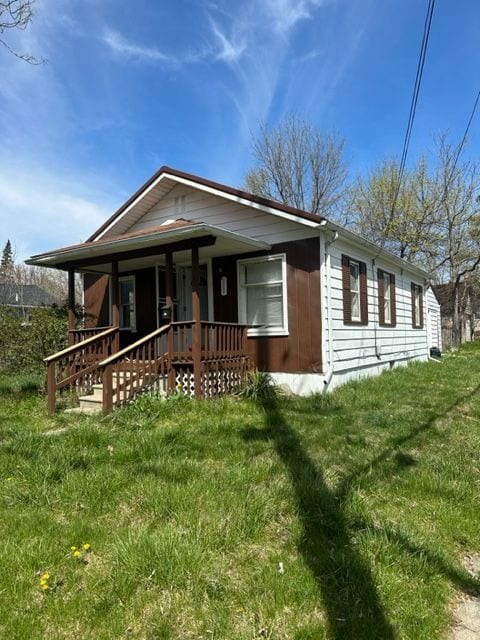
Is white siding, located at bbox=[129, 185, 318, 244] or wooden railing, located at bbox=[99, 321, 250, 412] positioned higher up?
white siding, located at bbox=[129, 185, 318, 244]

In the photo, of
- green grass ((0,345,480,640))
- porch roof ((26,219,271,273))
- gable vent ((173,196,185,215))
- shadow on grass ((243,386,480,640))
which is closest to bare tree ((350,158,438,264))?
gable vent ((173,196,185,215))

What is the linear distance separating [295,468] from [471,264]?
27398 mm

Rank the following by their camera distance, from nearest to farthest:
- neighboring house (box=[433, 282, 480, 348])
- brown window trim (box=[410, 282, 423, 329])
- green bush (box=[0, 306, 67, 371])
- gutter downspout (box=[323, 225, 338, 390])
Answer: gutter downspout (box=[323, 225, 338, 390]) < green bush (box=[0, 306, 67, 371]) < brown window trim (box=[410, 282, 423, 329]) < neighboring house (box=[433, 282, 480, 348])

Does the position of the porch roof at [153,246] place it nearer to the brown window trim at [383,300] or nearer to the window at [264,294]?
the window at [264,294]

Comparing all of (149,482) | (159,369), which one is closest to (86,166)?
(159,369)

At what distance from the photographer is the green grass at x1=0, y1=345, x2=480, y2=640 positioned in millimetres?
2256

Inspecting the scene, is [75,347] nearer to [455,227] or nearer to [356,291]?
[356,291]

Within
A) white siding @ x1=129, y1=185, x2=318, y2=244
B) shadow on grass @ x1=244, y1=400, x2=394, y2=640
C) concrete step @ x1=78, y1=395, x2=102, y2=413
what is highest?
white siding @ x1=129, y1=185, x2=318, y2=244

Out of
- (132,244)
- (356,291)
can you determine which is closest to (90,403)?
(132,244)

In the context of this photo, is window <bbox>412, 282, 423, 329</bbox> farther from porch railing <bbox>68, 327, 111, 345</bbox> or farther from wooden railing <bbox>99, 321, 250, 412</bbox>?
porch railing <bbox>68, 327, 111, 345</bbox>

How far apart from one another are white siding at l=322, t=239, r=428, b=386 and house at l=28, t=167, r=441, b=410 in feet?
0.15

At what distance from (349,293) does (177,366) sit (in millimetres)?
4205

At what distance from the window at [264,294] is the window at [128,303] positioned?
3359 millimetres

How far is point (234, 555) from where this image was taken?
2.78 meters
